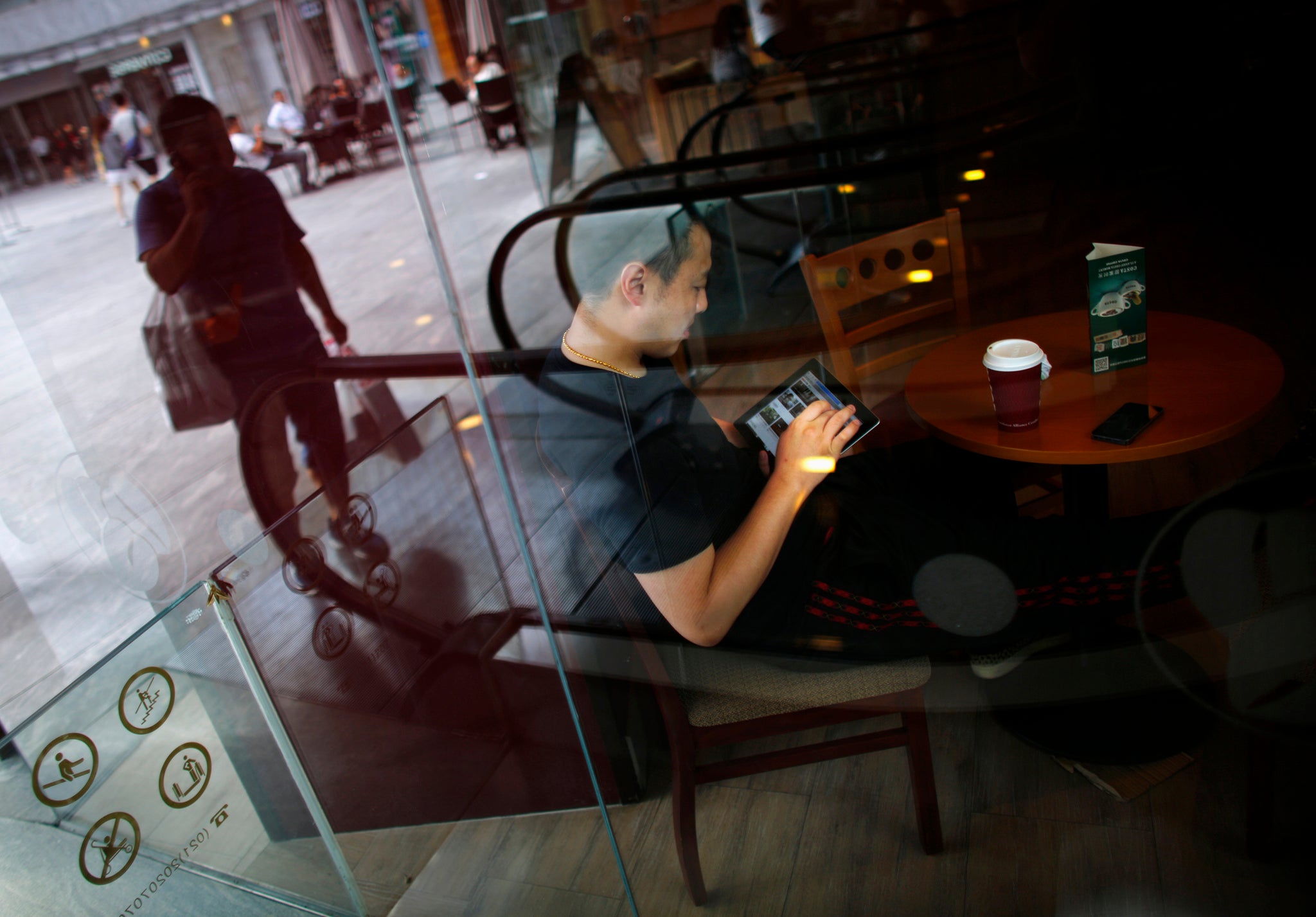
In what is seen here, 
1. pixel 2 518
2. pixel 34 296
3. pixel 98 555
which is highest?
pixel 34 296

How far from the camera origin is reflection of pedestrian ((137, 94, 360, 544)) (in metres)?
1.55

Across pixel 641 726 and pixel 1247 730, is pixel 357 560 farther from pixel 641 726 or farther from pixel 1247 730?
pixel 1247 730

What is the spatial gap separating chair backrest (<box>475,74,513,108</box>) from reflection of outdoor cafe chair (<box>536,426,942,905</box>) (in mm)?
1775

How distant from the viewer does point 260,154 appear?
5.36 feet

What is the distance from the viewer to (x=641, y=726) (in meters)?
1.40

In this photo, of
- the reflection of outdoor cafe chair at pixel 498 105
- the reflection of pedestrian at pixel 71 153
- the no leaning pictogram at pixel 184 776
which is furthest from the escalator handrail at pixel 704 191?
the no leaning pictogram at pixel 184 776

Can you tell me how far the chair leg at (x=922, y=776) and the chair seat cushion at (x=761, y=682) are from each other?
0.05m

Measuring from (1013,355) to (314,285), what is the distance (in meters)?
1.44

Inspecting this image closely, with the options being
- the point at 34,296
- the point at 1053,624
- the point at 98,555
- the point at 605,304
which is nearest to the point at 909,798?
the point at 1053,624

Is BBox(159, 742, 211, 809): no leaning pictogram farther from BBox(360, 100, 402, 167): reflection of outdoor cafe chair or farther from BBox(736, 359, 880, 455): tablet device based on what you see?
BBox(360, 100, 402, 167): reflection of outdoor cafe chair

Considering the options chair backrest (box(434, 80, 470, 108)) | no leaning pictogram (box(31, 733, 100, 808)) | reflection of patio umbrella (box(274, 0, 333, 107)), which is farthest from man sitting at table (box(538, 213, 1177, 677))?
chair backrest (box(434, 80, 470, 108))

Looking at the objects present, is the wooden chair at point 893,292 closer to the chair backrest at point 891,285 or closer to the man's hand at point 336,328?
the chair backrest at point 891,285

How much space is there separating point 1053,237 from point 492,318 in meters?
1.77

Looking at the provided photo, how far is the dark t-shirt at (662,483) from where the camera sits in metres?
1.12
